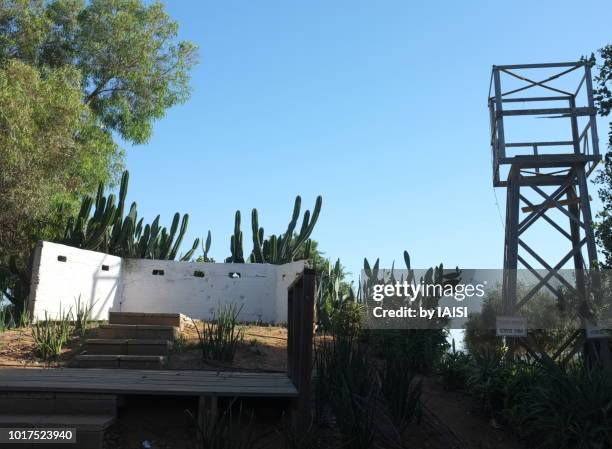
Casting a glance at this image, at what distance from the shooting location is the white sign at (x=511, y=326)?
8781 mm

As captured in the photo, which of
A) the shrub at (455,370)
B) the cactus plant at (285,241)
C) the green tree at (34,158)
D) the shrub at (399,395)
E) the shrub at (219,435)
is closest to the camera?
the shrub at (219,435)

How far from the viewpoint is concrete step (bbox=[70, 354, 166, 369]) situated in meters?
8.17

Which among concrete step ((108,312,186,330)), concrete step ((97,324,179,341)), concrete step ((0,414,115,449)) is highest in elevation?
concrete step ((108,312,186,330))

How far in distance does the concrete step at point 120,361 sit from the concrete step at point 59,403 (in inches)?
117

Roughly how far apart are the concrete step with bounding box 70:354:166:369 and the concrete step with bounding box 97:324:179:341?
3.44ft

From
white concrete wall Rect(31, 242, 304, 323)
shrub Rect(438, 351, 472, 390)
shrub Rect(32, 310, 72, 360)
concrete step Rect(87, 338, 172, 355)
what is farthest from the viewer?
white concrete wall Rect(31, 242, 304, 323)

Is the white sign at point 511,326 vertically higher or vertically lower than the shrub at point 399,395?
higher

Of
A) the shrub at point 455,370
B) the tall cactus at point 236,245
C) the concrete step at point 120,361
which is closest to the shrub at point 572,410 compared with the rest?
the shrub at point 455,370

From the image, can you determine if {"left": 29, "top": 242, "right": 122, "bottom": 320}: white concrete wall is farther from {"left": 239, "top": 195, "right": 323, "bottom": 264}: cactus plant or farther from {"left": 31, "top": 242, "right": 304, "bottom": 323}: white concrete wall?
{"left": 239, "top": 195, "right": 323, "bottom": 264}: cactus plant

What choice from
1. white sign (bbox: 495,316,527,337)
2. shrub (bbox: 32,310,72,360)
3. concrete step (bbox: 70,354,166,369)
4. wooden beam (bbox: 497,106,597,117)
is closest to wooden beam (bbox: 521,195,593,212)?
wooden beam (bbox: 497,106,597,117)

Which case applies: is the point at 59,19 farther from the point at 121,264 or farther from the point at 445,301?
the point at 445,301

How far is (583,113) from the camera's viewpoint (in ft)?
32.8

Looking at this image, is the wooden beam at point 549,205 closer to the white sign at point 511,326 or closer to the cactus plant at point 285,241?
the white sign at point 511,326

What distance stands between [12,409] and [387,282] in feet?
24.6
